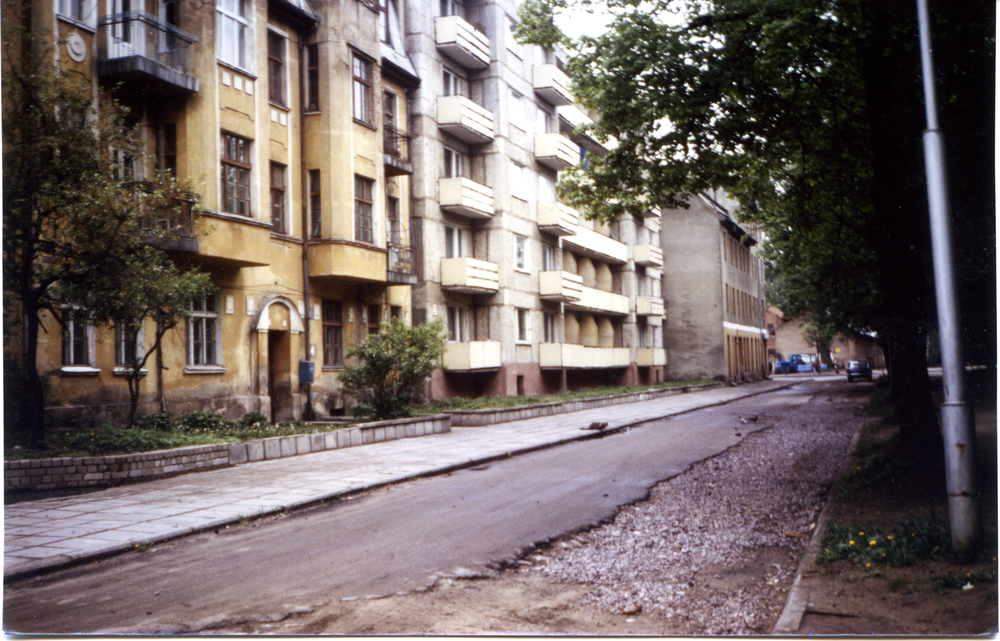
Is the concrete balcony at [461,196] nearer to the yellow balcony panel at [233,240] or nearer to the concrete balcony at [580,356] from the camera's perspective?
the concrete balcony at [580,356]

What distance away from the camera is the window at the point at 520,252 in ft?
96.5

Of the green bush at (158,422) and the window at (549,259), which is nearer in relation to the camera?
the green bush at (158,422)

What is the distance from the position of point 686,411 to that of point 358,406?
11.4m

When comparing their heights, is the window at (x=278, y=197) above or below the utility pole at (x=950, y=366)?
above

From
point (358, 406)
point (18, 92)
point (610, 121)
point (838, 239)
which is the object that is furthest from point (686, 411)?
point (18, 92)

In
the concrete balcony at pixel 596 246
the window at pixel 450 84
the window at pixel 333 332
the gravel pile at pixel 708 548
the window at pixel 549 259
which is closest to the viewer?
the gravel pile at pixel 708 548

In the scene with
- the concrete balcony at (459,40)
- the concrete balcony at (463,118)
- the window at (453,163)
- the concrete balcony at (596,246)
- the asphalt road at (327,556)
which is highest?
the concrete balcony at (459,40)

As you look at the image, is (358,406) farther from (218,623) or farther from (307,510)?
(218,623)

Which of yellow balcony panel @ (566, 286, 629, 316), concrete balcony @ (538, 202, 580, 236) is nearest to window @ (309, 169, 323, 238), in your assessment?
concrete balcony @ (538, 202, 580, 236)

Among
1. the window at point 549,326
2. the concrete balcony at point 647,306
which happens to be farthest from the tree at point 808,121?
the concrete balcony at point 647,306

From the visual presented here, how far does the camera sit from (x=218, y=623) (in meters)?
5.12

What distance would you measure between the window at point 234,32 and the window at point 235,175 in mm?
1639

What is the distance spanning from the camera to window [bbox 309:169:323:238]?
64.2 ft

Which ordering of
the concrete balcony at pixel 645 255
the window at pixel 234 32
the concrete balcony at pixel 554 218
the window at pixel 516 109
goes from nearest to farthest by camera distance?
the window at pixel 234 32, the window at pixel 516 109, the concrete balcony at pixel 554 218, the concrete balcony at pixel 645 255
